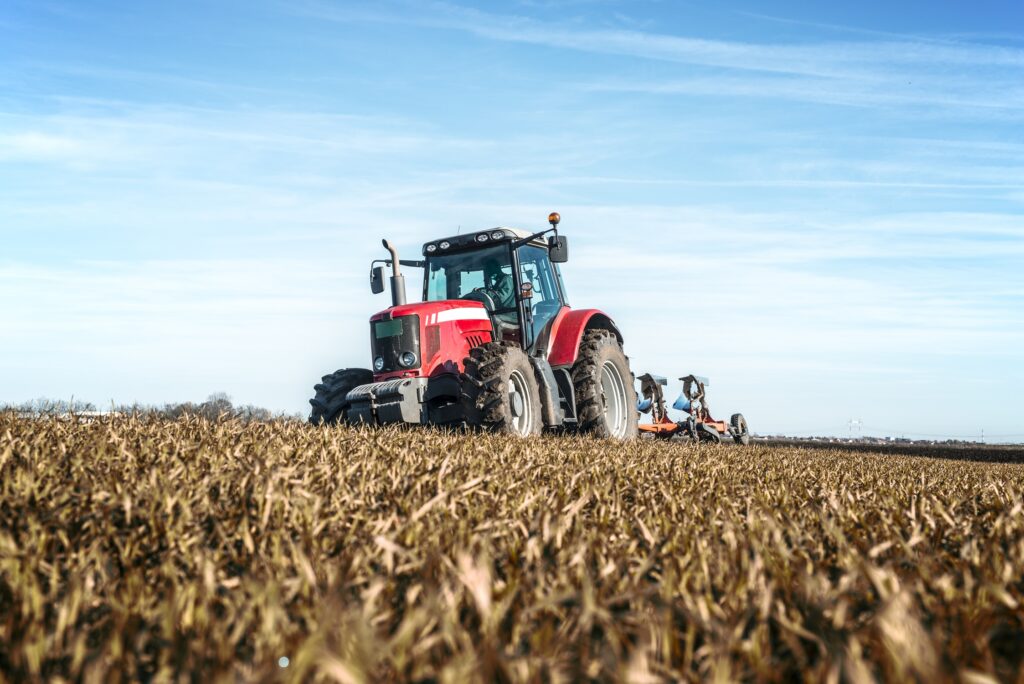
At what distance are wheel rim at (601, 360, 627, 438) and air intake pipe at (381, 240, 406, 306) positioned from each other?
2.72m

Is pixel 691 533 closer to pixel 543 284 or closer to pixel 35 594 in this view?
pixel 35 594

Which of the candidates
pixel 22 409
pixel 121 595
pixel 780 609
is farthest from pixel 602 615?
pixel 22 409

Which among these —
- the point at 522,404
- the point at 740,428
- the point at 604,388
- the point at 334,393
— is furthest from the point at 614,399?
the point at 740,428

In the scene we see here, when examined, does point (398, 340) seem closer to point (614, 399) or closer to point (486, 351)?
point (486, 351)

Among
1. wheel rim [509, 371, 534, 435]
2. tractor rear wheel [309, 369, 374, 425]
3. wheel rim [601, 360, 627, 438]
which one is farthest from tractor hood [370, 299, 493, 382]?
wheel rim [601, 360, 627, 438]

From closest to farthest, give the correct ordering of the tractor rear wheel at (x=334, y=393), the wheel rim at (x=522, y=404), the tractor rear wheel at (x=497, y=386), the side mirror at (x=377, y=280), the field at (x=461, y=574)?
the field at (x=461, y=574) → the tractor rear wheel at (x=497, y=386) → the wheel rim at (x=522, y=404) → the tractor rear wheel at (x=334, y=393) → the side mirror at (x=377, y=280)

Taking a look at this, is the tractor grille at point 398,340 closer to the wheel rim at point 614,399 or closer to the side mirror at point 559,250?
the side mirror at point 559,250

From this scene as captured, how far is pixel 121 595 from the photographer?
196 cm

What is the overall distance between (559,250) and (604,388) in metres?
2.32

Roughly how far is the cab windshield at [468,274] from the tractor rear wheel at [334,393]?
3.93 ft

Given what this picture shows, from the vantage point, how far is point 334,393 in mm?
8250

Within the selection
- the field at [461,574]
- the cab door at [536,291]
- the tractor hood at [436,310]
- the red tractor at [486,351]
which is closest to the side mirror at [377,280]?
the red tractor at [486,351]

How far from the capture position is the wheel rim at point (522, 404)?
310 inches

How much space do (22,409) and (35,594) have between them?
16.5ft
